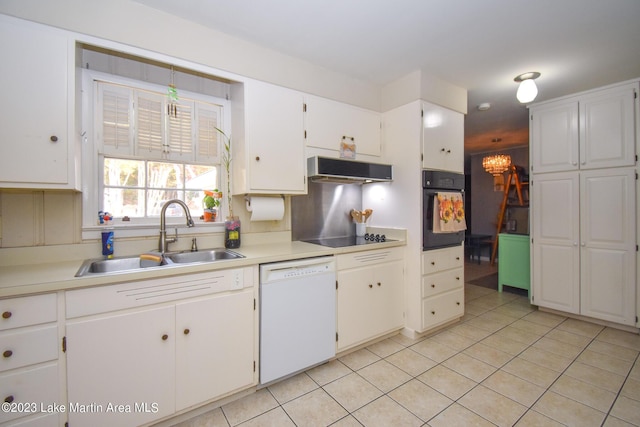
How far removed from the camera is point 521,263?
3.73 m

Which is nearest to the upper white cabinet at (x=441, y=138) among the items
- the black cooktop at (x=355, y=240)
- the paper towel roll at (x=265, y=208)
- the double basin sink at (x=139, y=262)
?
the black cooktop at (x=355, y=240)

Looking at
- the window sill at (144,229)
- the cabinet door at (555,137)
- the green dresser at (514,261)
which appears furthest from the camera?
the green dresser at (514,261)

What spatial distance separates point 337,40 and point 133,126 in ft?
5.27

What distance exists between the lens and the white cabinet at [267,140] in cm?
204

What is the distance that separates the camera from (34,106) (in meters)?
1.39

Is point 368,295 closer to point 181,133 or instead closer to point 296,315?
point 296,315

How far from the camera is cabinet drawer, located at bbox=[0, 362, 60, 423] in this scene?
3.76ft

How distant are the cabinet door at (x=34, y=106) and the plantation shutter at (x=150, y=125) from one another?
1.56 ft

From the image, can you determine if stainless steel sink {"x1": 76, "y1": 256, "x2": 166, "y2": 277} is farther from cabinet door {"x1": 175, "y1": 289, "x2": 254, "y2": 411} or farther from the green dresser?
the green dresser

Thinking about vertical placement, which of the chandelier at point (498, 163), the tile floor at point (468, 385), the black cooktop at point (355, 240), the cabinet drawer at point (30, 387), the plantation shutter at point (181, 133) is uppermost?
the chandelier at point (498, 163)

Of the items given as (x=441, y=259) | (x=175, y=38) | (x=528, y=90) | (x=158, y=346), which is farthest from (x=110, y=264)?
(x=528, y=90)

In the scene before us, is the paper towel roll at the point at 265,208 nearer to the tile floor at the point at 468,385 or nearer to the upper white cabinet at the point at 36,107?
the upper white cabinet at the point at 36,107

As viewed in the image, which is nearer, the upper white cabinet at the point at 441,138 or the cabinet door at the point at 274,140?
the cabinet door at the point at 274,140

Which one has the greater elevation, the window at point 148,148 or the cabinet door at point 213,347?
the window at point 148,148
